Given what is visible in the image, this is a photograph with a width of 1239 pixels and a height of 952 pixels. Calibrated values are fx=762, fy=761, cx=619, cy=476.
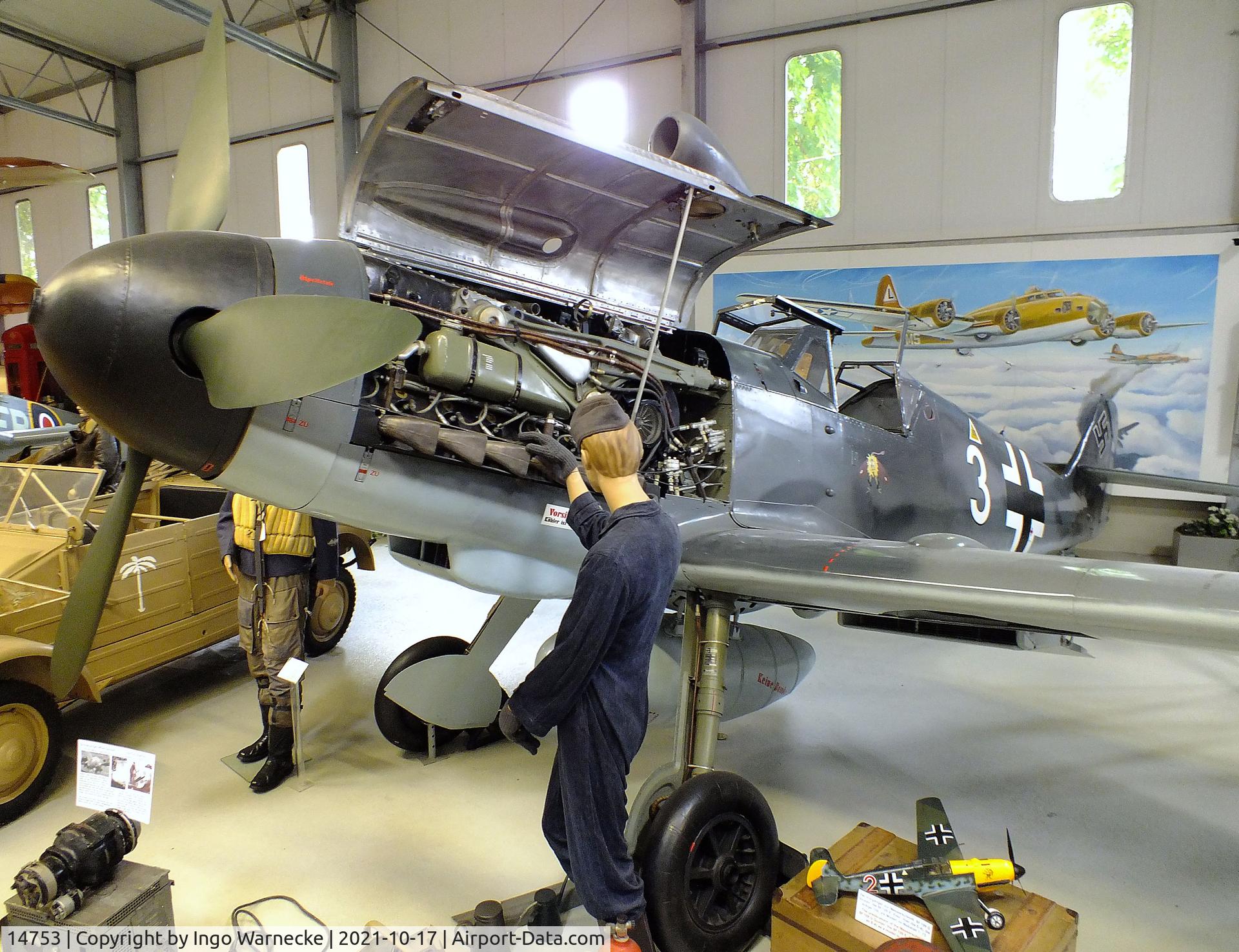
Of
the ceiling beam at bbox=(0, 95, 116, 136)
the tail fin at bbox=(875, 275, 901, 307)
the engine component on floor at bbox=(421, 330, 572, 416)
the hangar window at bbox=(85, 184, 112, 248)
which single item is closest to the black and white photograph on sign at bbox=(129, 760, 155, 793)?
the engine component on floor at bbox=(421, 330, 572, 416)

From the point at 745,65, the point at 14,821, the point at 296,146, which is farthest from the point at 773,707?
the point at 296,146

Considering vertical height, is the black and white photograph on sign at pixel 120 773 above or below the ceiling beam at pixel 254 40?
below

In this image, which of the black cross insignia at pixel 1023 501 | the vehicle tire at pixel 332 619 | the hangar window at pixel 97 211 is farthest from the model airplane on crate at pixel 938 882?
the hangar window at pixel 97 211

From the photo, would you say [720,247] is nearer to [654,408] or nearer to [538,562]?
[654,408]

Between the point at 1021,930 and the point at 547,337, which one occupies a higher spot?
the point at 547,337

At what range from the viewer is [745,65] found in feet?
27.6

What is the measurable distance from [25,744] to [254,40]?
872 centimetres

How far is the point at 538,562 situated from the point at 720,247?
1.72 meters

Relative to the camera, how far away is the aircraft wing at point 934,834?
2305 mm

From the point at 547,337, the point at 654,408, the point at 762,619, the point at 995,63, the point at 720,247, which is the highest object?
the point at 995,63

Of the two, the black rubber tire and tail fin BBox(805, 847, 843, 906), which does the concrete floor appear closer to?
the black rubber tire

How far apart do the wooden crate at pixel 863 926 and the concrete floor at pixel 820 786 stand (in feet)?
1.83

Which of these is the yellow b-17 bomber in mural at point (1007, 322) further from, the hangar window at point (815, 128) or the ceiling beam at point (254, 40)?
the ceiling beam at point (254, 40)

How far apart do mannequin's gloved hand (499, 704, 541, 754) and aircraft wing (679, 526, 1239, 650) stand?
0.97 m
